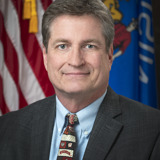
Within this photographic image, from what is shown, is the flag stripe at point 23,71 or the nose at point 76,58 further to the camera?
the flag stripe at point 23,71

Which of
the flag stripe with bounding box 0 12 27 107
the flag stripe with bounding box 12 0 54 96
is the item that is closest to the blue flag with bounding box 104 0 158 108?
the flag stripe with bounding box 12 0 54 96

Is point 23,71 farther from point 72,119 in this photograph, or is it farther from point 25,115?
point 72,119

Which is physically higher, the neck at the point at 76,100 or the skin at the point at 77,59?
the skin at the point at 77,59

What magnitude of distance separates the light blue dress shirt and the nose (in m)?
0.31

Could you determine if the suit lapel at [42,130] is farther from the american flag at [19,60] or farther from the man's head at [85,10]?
the american flag at [19,60]

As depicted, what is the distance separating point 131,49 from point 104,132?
92.5 inches

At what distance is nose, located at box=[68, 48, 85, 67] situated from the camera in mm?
1665

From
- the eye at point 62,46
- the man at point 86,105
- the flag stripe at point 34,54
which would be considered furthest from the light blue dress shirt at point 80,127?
the flag stripe at point 34,54

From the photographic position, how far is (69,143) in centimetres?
172

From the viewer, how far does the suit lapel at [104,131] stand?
1639 millimetres

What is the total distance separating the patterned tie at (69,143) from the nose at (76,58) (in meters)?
0.36

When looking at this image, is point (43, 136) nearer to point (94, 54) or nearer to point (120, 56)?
point (94, 54)

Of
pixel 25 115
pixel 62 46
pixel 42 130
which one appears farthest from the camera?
pixel 25 115

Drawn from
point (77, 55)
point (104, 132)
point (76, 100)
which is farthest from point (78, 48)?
point (104, 132)
